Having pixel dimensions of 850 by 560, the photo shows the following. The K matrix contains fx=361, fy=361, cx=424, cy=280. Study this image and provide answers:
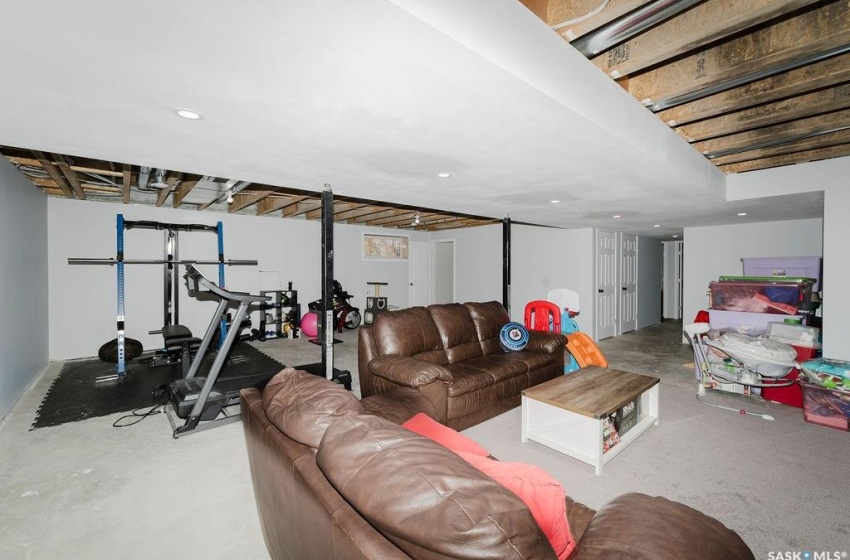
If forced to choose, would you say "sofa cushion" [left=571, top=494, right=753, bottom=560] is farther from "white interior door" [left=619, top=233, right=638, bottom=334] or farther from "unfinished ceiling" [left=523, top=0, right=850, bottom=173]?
"white interior door" [left=619, top=233, right=638, bottom=334]

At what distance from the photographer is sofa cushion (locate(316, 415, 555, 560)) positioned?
70 cm

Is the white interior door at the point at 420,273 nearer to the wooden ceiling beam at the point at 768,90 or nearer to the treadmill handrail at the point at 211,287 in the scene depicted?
the treadmill handrail at the point at 211,287

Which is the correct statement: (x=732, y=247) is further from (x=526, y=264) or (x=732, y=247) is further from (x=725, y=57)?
(x=725, y=57)

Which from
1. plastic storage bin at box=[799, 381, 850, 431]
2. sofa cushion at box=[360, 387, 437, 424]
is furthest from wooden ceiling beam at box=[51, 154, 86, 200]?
plastic storage bin at box=[799, 381, 850, 431]

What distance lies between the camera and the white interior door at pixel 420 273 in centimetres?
937

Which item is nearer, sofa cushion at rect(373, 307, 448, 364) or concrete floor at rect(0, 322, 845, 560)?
concrete floor at rect(0, 322, 845, 560)

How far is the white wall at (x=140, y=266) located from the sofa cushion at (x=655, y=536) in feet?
22.7

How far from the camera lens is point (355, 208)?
5977 millimetres

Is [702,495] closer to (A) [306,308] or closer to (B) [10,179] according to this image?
(B) [10,179]

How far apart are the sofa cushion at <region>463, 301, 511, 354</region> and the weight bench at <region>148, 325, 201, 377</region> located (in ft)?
11.2

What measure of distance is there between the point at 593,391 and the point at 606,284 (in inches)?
193

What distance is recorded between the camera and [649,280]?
27.6 feet

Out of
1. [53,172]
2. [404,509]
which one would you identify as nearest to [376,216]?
[53,172]

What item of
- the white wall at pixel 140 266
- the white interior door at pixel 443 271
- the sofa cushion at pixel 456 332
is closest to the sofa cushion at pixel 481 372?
the sofa cushion at pixel 456 332
